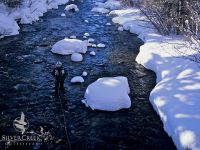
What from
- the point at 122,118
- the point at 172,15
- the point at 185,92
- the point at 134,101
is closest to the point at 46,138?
the point at 122,118

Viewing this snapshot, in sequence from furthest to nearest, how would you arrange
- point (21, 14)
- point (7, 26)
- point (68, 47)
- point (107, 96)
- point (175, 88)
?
point (21, 14)
point (7, 26)
point (68, 47)
point (175, 88)
point (107, 96)

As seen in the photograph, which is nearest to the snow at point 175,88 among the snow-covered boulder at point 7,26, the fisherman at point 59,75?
the fisherman at point 59,75

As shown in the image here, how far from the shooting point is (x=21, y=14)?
25094mm

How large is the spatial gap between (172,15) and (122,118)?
10067 mm

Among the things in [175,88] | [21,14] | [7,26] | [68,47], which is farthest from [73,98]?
[21,14]

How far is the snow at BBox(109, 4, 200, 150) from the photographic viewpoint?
10.7 metres

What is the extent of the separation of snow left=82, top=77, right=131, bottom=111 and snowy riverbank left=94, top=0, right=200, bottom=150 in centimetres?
120

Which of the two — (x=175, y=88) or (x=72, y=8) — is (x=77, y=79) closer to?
(x=175, y=88)

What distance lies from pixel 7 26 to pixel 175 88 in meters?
12.5

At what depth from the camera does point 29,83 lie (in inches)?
581

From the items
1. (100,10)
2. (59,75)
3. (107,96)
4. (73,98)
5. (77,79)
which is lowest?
(73,98)

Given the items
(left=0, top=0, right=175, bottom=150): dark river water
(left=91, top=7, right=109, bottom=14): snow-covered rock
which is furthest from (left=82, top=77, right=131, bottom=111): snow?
(left=91, top=7, right=109, bottom=14): snow-covered rock

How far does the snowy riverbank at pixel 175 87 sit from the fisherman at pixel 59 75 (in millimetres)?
3537

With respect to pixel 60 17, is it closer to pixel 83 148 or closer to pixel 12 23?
pixel 12 23
